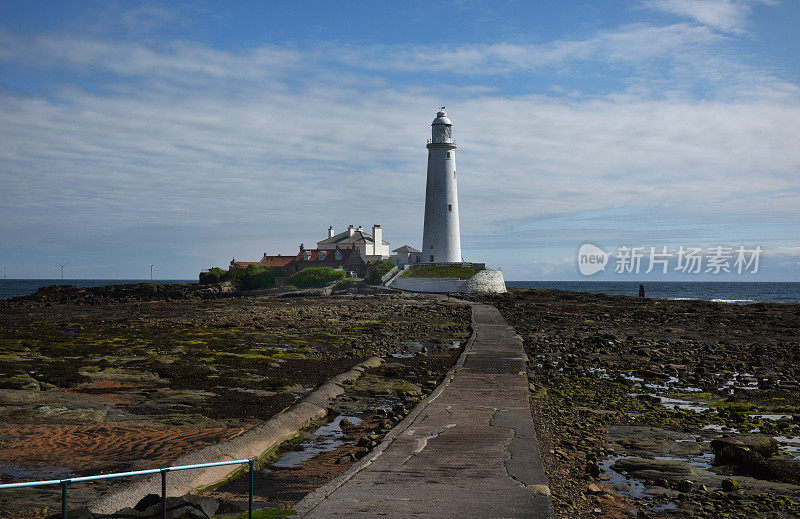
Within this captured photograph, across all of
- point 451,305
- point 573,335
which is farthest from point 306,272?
point 573,335

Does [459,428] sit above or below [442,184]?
below

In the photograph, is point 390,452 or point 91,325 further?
point 91,325

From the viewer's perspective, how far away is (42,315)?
113 feet

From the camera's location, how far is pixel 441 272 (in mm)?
54844

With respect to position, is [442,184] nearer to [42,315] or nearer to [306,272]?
[306,272]

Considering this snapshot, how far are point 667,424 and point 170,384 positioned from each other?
9.11 metres

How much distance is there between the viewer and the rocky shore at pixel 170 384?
7.95 meters

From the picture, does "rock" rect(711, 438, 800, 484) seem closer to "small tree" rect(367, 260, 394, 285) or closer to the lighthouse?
the lighthouse

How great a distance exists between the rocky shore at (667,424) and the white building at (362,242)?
173 ft

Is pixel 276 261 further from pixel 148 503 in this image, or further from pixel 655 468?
pixel 148 503

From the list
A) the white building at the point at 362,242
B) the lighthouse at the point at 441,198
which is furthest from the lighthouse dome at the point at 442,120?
the white building at the point at 362,242

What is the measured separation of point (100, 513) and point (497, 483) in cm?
351

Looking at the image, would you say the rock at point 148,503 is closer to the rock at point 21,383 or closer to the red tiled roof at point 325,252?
the rock at point 21,383

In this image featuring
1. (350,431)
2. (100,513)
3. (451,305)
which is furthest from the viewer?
(451,305)
